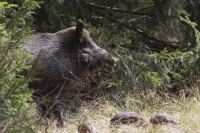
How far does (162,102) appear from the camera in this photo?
336 inches

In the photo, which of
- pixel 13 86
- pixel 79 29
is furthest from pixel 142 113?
pixel 13 86

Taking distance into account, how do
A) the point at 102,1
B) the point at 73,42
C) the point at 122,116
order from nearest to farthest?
1. the point at 122,116
2. the point at 73,42
3. the point at 102,1

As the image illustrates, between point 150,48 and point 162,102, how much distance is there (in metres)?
2.22

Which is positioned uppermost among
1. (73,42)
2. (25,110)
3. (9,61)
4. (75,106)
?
(9,61)

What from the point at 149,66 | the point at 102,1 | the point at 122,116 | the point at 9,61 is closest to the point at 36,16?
the point at 102,1

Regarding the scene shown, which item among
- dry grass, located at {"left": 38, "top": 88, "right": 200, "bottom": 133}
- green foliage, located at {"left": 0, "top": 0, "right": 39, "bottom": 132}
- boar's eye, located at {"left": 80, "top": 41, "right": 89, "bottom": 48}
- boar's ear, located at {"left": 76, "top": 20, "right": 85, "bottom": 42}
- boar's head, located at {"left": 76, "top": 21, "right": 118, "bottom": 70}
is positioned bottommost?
dry grass, located at {"left": 38, "top": 88, "right": 200, "bottom": 133}

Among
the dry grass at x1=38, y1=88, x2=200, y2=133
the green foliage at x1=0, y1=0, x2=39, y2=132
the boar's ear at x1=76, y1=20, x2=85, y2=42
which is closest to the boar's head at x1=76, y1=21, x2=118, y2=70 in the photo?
the boar's ear at x1=76, y1=20, x2=85, y2=42

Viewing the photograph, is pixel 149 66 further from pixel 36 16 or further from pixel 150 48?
pixel 36 16

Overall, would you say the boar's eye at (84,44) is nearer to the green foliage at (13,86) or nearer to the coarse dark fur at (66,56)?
the coarse dark fur at (66,56)

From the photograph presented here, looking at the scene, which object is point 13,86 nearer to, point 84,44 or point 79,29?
point 79,29

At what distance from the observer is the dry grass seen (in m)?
6.33

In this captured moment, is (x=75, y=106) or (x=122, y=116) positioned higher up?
(x=122, y=116)

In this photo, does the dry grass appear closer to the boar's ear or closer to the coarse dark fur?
the coarse dark fur

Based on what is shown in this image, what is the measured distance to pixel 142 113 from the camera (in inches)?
306
